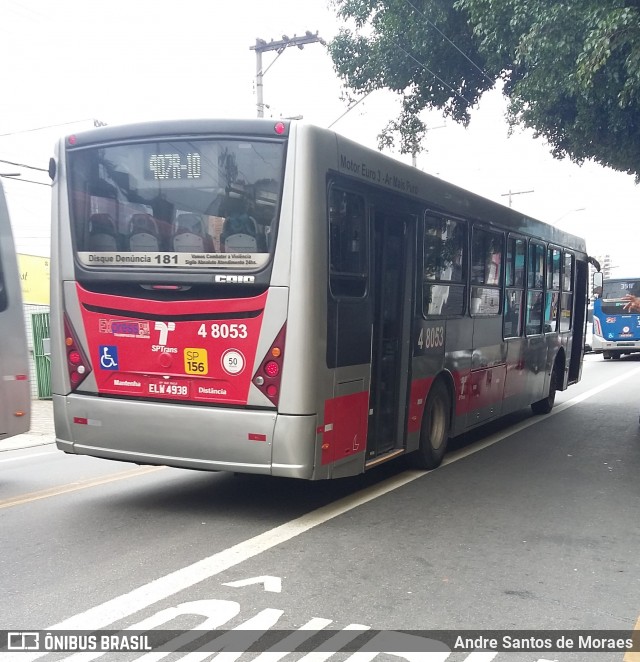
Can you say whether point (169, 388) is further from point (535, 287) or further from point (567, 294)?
point (567, 294)

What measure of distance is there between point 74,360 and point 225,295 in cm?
161

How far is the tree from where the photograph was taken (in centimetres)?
856

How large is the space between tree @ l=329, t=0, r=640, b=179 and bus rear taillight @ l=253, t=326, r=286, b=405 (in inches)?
190

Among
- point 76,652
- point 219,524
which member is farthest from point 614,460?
point 76,652

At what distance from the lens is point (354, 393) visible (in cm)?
693

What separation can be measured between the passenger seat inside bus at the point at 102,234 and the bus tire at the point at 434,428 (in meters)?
3.81

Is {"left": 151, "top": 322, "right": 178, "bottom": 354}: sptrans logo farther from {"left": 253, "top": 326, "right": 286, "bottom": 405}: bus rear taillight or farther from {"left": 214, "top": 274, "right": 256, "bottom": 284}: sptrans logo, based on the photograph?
{"left": 253, "top": 326, "right": 286, "bottom": 405}: bus rear taillight

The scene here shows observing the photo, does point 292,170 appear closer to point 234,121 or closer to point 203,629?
point 234,121

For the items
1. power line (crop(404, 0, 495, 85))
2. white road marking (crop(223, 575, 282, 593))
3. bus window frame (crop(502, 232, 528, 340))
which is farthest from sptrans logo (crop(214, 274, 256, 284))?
power line (crop(404, 0, 495, 85))

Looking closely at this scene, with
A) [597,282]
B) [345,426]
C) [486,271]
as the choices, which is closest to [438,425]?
[486,271]

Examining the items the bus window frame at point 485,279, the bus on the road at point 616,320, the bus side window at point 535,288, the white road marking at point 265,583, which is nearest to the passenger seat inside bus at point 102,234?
the white road marking at point 265,583

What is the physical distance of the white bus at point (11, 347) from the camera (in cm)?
816

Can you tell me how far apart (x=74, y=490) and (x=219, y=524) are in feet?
7.10

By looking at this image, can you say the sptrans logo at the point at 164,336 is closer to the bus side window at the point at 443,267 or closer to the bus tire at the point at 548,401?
the bus side window at the point at 443,267
